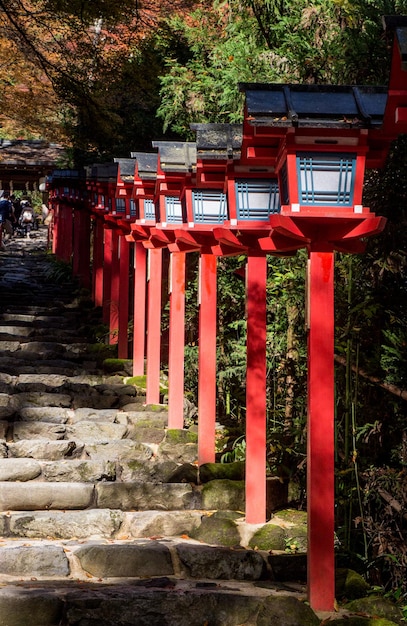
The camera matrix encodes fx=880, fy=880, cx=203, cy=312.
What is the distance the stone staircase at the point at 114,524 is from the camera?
6012 mm

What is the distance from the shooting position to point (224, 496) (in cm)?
854

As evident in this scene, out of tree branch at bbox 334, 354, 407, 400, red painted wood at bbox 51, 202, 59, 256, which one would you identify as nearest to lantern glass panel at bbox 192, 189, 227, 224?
tree branch at bbox 334, 354, 407, 400

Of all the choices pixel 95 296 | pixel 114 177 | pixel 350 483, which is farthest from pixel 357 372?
pixel 95 296

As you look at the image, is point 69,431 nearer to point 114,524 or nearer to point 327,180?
point 114,524

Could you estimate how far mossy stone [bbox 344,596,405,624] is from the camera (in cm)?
584

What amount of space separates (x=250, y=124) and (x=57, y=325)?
1061 cm

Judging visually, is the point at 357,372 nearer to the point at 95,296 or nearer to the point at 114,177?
the point at 114,177

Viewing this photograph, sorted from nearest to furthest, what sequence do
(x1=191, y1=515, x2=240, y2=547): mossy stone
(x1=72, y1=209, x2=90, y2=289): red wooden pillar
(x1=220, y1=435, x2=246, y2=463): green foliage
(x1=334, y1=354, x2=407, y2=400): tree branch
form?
1. (x1=334, y1=354, x2=407, y2=400): tree branch
2. (x1=191, y1=515, x2=240, y2=547): mossy stone
3. (x1=220, y1=435, x2=246, y2=463): green foliage
4. (x1=72, y1=209, x2=90, y2=289): red wooden pillar

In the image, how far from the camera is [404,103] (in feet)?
15.8

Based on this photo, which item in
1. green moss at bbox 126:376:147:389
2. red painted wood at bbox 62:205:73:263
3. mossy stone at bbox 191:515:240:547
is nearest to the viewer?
mossy stone at bbox 191:515:240:547

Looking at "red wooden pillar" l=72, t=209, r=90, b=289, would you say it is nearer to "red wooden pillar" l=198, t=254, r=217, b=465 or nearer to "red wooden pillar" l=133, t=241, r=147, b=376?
"red wooden pillar" l=133, t=241, r=147, b=376

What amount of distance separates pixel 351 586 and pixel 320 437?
3.78 ft

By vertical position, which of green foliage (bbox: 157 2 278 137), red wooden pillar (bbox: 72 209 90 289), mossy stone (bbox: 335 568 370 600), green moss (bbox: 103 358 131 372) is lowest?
mossy stone (bbox: 335 568 370 600)

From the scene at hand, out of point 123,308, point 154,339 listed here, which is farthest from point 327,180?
point 123,308
